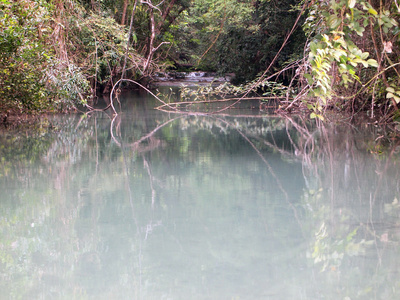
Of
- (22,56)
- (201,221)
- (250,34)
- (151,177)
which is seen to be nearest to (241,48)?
(250,34)

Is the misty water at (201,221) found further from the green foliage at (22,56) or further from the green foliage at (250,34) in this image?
the green foliage at (250,34)

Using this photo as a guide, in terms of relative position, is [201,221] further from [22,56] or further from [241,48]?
[241,48]

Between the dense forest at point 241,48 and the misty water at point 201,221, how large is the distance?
2.61 feet

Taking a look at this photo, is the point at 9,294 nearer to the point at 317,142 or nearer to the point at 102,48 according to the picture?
the point at 317,142

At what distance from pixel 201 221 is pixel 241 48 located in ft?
47.9

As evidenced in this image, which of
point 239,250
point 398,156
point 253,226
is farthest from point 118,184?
point 398,156

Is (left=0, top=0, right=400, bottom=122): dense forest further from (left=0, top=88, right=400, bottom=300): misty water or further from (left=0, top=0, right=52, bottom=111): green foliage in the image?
(left=0, top=88, right=400, bottom=300): misty water

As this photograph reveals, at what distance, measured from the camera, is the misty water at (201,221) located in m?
1.84

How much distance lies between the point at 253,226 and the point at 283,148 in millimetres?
2741

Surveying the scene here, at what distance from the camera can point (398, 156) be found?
4.39 meters

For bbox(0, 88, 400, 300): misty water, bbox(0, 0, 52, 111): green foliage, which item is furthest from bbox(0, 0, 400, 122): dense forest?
bbox(0, 88, 400, 300): misty water

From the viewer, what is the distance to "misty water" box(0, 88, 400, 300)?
6.04 ft

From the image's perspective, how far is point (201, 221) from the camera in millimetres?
2584

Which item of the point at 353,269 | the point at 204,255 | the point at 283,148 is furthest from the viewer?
the point at 283,148
